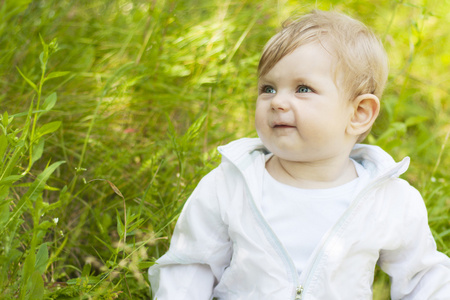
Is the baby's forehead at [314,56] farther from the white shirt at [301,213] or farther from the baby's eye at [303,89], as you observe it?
the white shirt at [301,213]

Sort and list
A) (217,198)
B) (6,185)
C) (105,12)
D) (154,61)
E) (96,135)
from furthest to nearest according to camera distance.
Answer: (105,12) < (154,61) < (96,135) < (217,198) < (6,185)

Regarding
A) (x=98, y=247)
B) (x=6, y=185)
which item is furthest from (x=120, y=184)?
(x=6, y=185)

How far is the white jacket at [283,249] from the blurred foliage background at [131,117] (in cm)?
16

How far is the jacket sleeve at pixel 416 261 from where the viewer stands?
1645 millimetres

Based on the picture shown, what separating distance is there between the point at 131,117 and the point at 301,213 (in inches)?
48.9

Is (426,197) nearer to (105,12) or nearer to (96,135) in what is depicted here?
(96,135)

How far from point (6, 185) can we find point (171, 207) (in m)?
0.65

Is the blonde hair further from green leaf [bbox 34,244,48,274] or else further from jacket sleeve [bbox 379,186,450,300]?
green leaf [bbox 34,244,48,274]

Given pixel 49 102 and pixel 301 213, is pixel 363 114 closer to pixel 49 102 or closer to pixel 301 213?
pixel 301 213

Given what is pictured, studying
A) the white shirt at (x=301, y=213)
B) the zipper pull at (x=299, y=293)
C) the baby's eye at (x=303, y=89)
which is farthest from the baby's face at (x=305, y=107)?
the zipper pull at (x=299, y=293)

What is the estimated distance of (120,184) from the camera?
7.10 ft

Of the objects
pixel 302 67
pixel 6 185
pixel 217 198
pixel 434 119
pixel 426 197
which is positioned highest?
pixel 302 67

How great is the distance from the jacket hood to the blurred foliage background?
0.69 ft

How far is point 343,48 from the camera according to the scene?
162cm
